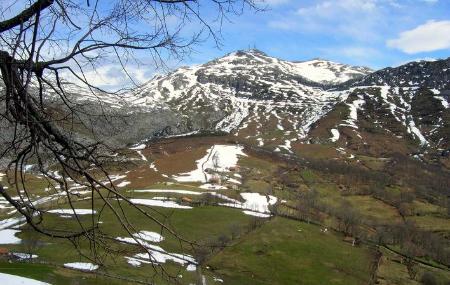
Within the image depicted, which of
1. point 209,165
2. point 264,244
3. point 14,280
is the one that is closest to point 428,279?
point 264,244

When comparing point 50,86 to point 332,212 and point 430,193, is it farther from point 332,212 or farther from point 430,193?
point 430,193

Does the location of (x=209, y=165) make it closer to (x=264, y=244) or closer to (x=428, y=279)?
(x=264, y=244)

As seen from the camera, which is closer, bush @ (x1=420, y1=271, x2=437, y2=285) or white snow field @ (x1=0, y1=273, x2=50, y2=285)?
white snow field @ (x1=0, y1=273, x2=50, y2=285)

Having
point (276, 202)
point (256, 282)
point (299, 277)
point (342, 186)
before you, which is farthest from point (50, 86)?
point (342, 186)

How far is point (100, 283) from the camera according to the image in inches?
2319

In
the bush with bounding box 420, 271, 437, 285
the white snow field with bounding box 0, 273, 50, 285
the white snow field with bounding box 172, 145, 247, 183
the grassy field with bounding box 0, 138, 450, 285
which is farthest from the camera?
the white snow field with bounding box 172, 145, 247, 183

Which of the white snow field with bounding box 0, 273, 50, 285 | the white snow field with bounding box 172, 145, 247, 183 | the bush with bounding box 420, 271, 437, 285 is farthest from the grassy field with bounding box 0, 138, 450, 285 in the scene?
the white snow field with bounding box 172, 145, 247, 183

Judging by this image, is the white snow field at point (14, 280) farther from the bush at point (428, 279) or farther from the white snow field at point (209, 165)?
the white snow field at point (209, 165)

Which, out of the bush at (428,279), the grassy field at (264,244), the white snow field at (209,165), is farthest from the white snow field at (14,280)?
the white snow field at (209,165)

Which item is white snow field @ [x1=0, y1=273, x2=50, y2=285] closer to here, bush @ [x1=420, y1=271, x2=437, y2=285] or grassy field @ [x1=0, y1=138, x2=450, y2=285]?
grassy field @ [x1=0, y1=138, x2=450, y2=285]

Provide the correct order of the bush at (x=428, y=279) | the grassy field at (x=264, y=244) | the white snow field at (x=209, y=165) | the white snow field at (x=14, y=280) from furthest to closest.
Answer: the white snow field at (x=209, y=165) < the bush at (x=428, y=279) < the grassy field at (x=264, y=244) < the white snow field at (x=14, y=280)

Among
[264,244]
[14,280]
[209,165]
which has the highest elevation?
[209,165]

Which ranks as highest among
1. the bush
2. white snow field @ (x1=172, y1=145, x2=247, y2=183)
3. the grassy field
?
white snow field @ (x1=172, y1=145, x2=247, y2=183)

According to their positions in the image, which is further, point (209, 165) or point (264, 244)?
point (209, 165)
